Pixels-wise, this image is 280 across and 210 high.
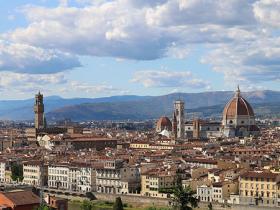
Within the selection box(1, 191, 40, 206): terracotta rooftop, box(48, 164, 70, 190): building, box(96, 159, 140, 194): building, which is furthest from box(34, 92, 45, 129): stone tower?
box(1, 191, 40, 206): terracotta rooftop

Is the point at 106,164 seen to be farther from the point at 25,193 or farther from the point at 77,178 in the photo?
the point at 25,193

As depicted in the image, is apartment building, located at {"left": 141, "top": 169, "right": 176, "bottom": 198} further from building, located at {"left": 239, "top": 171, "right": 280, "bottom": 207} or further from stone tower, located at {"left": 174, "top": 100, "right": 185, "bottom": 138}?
stone tower, located at {"left": 174, "top": 100, "right": 185, "bottom": 138}

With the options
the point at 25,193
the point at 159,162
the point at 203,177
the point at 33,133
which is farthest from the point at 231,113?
→ the point at 25,193

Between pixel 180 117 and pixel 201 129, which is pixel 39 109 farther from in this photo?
pixel 201 129

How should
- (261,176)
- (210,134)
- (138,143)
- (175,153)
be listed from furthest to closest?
(210,134), (138,143), (175,153), (261,176)

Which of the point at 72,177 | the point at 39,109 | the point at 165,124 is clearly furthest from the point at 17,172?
the point at 165,124

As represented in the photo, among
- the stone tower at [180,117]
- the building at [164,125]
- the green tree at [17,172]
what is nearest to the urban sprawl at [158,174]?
the green tree at [17,172]
